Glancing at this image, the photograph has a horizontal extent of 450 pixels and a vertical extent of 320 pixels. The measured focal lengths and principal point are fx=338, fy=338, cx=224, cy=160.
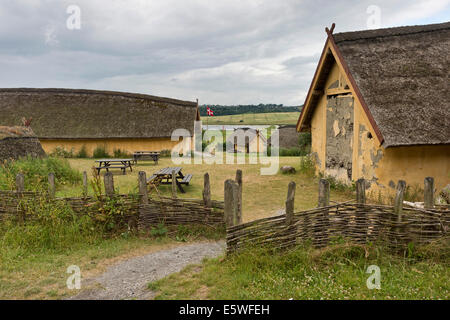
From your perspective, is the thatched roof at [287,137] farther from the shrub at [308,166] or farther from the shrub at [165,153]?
the shrub at [308,166]

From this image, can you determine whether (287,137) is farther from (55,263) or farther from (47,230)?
(55,263)

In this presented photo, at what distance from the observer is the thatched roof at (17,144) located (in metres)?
11.2

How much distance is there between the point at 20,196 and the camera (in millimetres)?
6379

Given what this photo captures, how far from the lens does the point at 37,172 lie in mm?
9758

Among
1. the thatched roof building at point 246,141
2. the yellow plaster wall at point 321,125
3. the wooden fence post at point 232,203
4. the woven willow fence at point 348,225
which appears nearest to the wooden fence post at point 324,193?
the woven willow fence at point 348,225

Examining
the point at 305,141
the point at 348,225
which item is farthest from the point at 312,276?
the point at 305,141

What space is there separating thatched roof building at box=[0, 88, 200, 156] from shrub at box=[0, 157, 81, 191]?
10472 millimetres

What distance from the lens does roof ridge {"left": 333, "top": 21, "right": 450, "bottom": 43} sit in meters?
10.3

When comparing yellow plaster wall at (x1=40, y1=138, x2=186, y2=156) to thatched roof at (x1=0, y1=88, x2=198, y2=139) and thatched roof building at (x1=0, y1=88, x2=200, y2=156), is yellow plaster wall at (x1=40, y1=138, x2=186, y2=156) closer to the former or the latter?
thatched roof building at (x1=0, y1=88, x2=200, y2=156)
